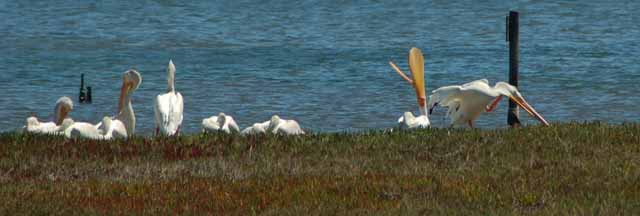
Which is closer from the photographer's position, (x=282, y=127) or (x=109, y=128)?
(x=109, y=128)

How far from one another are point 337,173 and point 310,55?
22923 millimetres

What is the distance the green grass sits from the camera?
1088 cm

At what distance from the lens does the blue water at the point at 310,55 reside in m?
26.6

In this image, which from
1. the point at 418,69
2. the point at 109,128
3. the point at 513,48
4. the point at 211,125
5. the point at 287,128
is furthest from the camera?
the point at 513,48

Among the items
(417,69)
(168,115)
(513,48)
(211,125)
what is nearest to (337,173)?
(211,125)

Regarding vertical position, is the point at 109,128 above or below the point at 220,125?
above

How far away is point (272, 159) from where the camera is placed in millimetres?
13055

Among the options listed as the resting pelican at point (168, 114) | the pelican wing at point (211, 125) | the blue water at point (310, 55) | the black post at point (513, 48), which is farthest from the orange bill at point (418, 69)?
the resting pelican at point (168, 114)

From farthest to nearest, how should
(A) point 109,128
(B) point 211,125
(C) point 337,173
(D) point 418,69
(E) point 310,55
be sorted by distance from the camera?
(E) point 310,55 → (D) point 418,69 → (B) point 211,125 → (A) point 109,128 → (C) point 337,173

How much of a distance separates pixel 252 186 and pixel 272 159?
1418 millimetres

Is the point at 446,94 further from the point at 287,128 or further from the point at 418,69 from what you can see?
Answer: the point at 418,69

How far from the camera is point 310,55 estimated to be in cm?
3519

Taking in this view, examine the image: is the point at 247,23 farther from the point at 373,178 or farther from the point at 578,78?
the point at 373,178

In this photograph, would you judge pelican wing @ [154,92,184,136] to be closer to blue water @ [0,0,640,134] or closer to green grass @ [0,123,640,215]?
green grass @ [0,123,640,215]
